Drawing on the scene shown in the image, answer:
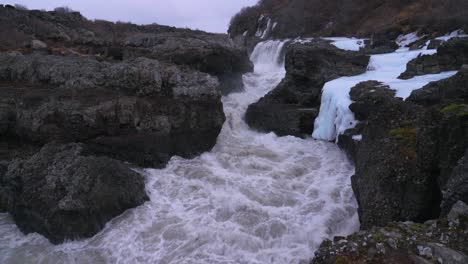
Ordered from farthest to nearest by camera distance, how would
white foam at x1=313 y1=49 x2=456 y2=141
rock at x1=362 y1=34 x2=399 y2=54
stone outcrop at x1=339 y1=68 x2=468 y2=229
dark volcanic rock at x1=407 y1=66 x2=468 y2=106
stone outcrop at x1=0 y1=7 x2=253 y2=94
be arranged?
1. rock at x1=362 y1=34 x2=399 y2=54
2. stone outcrop at x1=0 y1=7 x2=253 y2=94
3. white foam at x1=313 y1=49 x2=456 y2=141
4. dark volcanic rock at x1=407 y1=66 x2=468 y2=106
5. stone outcrop at x1=339 y1=68 x2=468 y2=229

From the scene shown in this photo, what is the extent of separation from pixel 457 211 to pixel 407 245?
95cm

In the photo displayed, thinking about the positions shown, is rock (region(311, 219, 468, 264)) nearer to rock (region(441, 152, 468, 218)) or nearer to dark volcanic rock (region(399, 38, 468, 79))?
rock (region(441, 152, 468, 218))

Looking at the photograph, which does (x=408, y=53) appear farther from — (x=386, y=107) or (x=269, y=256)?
(x=269, y=256)

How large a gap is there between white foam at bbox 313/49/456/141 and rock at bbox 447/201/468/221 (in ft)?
27.3

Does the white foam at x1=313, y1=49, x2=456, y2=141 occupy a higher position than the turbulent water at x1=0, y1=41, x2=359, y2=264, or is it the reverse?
the white foam at x1=313, y1=49, x2=456, y2=141

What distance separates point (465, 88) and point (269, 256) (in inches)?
244

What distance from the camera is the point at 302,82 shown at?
64.0 ft

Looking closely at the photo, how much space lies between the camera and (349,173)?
485 inches

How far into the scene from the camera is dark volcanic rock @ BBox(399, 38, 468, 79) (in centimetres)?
1545

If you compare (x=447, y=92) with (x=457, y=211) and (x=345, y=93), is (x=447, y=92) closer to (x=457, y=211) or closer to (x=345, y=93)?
(x=457, y=211)

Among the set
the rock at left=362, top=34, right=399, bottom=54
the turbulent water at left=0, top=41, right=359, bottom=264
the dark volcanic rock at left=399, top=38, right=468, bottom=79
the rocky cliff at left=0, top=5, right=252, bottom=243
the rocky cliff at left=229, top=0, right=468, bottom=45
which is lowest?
the turbulent water at left=0, top=41, right=359, bottom=264

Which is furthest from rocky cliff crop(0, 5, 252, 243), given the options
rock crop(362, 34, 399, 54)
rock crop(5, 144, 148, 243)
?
rock crop(362, 34, 399, 54)

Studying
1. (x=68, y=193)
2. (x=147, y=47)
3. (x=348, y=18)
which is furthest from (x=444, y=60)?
(x=348, y=18)

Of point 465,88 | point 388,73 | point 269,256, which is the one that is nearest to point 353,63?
point 388,73
